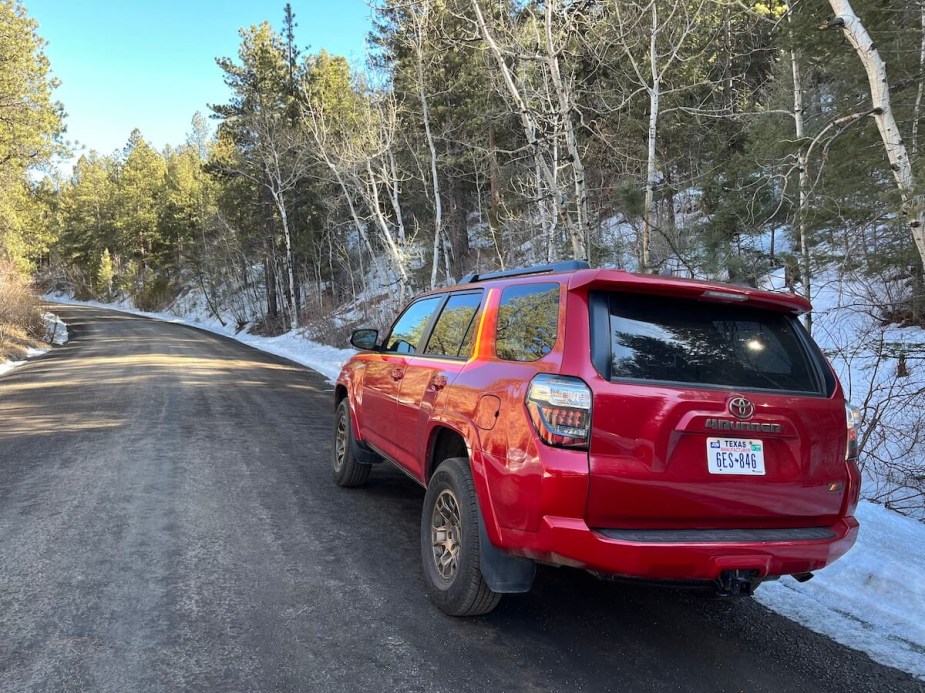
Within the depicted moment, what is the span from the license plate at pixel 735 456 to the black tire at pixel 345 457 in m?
3.47

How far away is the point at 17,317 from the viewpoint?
21.9 m

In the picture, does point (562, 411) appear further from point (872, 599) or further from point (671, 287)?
point (872, 599)

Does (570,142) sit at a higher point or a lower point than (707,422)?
higher

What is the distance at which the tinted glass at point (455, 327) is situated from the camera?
3869mm

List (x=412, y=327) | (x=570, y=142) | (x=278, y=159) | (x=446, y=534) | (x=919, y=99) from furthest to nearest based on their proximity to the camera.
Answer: (x=278, y=159) → (x=570, y=142) → (x=919, y=99) → (x=412, y=327) → (x=446, y=534)

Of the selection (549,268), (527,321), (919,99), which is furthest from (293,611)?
(919,99)

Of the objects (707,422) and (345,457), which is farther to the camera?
(345,457)

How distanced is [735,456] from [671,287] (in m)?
0.86

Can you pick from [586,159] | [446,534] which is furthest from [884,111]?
[586,159]

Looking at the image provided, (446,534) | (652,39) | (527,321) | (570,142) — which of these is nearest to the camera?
(527,321)

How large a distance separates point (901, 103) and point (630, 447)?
10.5m

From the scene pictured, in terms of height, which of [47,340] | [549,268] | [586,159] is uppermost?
[586,159]

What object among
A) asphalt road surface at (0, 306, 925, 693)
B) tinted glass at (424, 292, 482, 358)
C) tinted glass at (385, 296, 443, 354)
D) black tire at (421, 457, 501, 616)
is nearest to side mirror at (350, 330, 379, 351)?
tinted glass at (385, 296, 443, 354)

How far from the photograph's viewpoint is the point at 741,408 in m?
2.80
